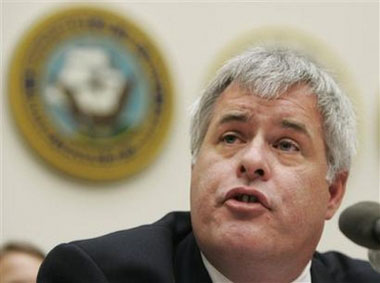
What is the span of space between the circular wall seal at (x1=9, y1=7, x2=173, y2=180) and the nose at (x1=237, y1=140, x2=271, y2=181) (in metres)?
1.70

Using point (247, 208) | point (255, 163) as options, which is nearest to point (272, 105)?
point (255, 163)

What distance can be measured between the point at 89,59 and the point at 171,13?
451mm

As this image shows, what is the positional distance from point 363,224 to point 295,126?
534mm

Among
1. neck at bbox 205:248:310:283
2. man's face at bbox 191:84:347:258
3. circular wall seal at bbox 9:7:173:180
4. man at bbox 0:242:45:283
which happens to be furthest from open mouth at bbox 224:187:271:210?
circular wall seal at bbox 9:7:173:180

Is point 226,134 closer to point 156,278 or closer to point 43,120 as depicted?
point 156,278

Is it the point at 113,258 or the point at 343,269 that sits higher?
the point at 113,258

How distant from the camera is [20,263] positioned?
3.41 metres

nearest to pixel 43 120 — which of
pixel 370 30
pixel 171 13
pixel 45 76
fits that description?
pixel 45 76

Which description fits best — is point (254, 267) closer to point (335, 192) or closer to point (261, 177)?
point (261, 177)

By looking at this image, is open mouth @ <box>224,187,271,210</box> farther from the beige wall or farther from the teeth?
the beige wall

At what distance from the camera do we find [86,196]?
3707 mm

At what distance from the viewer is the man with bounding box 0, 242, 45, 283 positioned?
11.0 ft

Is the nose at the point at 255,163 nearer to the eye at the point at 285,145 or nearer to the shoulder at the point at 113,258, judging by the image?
the eye at the point at 285,145

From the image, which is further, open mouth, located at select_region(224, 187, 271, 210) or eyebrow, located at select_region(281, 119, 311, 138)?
eyebrow, located at select_region(281, 119, 311, 138)
